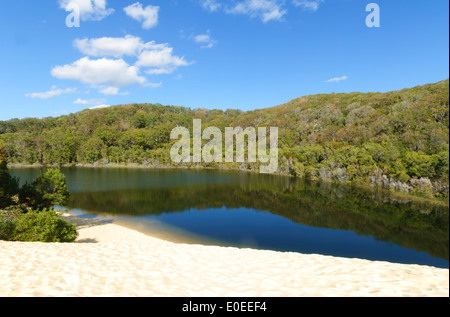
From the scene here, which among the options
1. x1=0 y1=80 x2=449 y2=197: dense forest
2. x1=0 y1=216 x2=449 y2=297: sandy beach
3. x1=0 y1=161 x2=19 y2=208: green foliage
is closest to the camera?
x1=0 y1=80 x2=449 y2=197: dense forest

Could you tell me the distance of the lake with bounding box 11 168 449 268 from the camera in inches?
255

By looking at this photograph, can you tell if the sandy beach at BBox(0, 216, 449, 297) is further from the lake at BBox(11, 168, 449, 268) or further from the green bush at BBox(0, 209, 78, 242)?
the green bush at BBox(0, 209, 78, 242)

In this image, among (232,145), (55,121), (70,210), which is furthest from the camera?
(55,121)

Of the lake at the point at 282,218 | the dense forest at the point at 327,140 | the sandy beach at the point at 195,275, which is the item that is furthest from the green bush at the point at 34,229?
the dense forest at the point at 327,140

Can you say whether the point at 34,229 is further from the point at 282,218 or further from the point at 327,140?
the point at 327,140

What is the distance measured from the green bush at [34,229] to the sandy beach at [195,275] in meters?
1.41

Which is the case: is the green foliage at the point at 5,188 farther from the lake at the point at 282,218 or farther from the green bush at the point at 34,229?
the lake at the point at 282,218

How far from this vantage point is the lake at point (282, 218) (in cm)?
647

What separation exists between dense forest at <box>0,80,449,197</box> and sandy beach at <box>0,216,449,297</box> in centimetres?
127

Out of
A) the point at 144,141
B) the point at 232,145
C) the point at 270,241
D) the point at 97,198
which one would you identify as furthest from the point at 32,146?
the point at 270,241

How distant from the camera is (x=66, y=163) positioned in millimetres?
70000

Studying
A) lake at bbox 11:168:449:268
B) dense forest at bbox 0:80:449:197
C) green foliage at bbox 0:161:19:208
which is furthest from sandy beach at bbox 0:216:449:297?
green foliage at bbox 0:161:19:208

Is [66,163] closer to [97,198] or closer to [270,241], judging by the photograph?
[97,198]
